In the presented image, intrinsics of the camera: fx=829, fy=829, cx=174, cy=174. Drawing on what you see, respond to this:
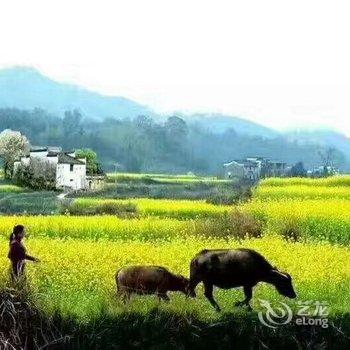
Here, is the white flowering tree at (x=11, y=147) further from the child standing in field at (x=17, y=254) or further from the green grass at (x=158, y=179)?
the green grass at (x=158, y=179)

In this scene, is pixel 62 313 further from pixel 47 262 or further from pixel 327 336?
pixel 327 336

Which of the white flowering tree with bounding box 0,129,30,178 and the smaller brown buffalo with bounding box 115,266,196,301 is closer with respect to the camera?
the smaller brown buffalo with bounding box 115,266,196,301

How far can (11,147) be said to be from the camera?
16.0 ft

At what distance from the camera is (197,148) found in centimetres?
500

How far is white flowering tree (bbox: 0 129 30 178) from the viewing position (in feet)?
15.8

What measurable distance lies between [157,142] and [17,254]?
1.07 meters

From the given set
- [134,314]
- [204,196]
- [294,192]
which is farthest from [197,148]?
[134,314]

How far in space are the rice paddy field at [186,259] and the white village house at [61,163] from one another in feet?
0.39

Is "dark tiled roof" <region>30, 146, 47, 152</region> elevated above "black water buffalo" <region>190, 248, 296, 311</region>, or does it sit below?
above

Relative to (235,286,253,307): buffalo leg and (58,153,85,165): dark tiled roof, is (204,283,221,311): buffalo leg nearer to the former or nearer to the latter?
(235,286,253,307): buffalo leg

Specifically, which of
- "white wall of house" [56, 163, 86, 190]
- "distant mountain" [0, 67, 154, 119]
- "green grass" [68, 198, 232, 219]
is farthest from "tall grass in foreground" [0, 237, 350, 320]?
"distant mountain" [0, 67, 154, 119]

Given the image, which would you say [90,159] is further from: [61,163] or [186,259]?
[186,259]

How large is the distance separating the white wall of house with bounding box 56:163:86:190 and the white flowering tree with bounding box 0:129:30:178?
23 centimetres

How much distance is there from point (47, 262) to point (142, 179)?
73 cm
